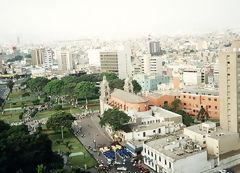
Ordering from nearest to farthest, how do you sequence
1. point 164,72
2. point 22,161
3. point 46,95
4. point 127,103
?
point 22,161, point 127,103, point 46,95, point 164,72

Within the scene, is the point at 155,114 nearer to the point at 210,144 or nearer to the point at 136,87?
the point at 210,144

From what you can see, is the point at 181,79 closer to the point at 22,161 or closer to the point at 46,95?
the point at 46,95

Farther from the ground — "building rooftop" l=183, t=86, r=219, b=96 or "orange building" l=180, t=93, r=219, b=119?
"building rooftop" l=183, t=86, r=219, b=96

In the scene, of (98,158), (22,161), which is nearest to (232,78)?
(98,158)

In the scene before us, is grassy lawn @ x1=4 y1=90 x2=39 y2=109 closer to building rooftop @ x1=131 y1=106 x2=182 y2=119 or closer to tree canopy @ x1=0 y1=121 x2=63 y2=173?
building rooftop @ x1=131 y1=106 x2=182 y2=119

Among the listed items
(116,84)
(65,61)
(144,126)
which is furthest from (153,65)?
(144,126)

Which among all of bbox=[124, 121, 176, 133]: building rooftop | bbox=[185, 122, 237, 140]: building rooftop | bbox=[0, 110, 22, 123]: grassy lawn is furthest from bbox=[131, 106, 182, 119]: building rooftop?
bbox=[0, 110, 22, 123]: grassy lawn
